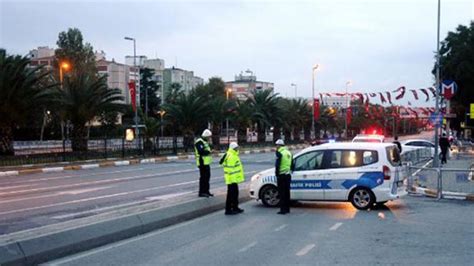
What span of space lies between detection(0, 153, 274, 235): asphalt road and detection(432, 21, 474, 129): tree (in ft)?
89.3

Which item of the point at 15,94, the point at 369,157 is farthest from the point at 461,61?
the point at 369,157

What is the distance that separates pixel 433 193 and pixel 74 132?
2725cm

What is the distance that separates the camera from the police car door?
14.6 m

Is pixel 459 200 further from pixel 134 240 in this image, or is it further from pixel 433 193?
pixel 134 240

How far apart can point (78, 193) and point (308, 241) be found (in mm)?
10393

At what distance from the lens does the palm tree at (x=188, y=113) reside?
49094mm

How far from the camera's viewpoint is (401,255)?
8.95 metres

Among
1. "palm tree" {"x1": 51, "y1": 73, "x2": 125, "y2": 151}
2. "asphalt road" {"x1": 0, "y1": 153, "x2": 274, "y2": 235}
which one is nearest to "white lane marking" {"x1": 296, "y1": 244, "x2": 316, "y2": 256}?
"asphalt road" {"x1": 0, "y1": 153, "x2": 274, "y2": 235}

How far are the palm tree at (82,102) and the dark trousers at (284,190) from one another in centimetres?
2597

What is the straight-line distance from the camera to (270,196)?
15.1m

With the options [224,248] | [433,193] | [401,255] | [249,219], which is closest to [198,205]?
[249,219]

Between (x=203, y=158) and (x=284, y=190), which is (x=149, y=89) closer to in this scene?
(x=203, y=158)

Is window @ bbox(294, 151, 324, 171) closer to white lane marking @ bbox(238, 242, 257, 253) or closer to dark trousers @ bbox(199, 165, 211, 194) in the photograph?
dark trousers @ bbox(199, 165, 211, 194)

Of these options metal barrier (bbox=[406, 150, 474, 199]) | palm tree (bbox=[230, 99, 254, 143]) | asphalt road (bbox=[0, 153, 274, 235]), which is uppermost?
palm tree (bbox=[230, 99, 254, 143])
